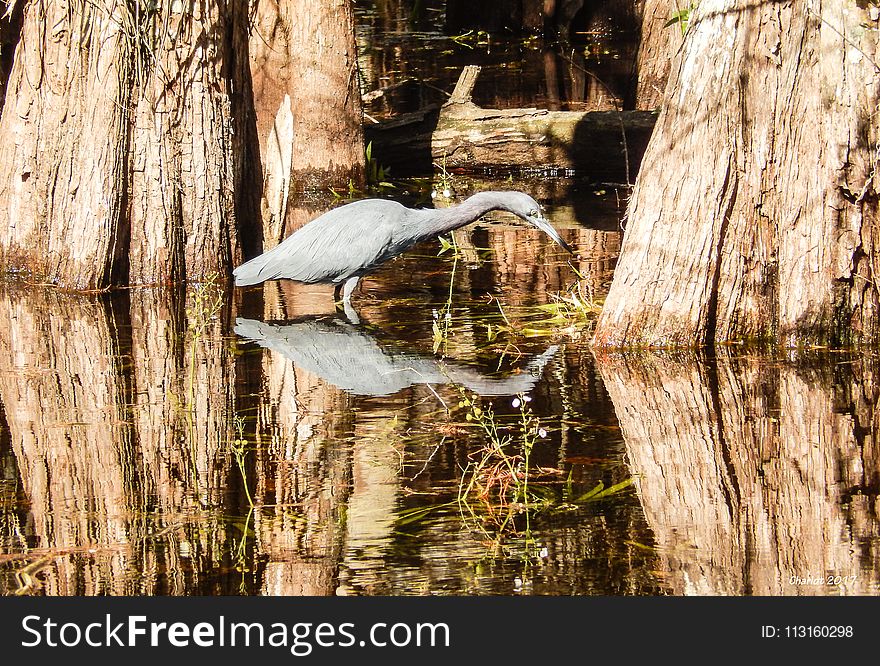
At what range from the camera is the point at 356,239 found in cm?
862

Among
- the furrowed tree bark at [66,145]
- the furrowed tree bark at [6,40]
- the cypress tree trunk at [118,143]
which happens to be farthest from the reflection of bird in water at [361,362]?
the furrowed tree bark at [6,40]

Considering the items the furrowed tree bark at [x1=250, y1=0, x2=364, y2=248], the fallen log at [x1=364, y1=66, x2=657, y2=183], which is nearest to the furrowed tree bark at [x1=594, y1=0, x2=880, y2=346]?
the furrowed tree bark at [x1=250, y1=0, x2=364, y2=248]

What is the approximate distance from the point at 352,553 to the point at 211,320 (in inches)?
151

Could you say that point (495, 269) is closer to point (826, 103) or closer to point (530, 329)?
point (530, 329)

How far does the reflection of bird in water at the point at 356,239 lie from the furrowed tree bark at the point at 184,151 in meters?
0.48

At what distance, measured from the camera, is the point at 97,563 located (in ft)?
14.9

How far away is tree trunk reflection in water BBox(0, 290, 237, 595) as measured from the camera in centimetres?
461

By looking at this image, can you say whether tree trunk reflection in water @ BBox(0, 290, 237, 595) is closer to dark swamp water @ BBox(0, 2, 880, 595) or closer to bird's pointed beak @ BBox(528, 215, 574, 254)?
dark swamp water @ BBox(0, 2, 880, 595)

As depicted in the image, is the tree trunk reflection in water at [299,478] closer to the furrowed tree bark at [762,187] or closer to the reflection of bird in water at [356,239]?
the reflection of bird in water at [356,239]

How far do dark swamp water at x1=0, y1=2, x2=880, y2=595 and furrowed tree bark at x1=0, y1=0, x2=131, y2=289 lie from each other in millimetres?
350

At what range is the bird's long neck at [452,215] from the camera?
8859mm

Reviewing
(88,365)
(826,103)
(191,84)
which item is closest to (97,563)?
(88,365)

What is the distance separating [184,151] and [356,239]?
134cm

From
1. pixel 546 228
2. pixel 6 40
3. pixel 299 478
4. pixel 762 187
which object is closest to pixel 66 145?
pixel 6 40
